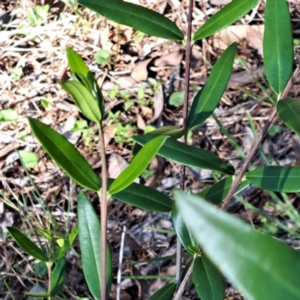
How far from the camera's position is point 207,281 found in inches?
27.5

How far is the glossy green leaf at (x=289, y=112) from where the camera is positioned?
60 cm

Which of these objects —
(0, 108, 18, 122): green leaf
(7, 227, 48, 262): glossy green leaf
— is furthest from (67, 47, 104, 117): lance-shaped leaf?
(0, 108, 18, 122): green leaf

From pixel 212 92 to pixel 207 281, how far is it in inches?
12.3

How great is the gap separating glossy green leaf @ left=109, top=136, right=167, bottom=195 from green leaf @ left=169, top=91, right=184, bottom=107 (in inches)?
48.1

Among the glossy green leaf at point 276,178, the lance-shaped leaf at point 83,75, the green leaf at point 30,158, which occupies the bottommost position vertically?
the green leaf at point 30,158

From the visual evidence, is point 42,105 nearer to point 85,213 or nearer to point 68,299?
point 68,299

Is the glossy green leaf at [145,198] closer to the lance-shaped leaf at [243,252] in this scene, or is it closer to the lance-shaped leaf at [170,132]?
the lance-shaped leaf at [170,132]

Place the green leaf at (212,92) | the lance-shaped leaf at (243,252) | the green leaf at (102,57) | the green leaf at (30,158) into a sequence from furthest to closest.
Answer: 1. the green leaf at (102,57)
2. the green leaf at (30,158)
3. the green leaf at (212,92)
4. the lance-shaped leaf at (243,252)

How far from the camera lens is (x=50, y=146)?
0.52m

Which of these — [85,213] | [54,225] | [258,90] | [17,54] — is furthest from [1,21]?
[85,213]

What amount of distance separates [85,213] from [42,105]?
1140 millimetres

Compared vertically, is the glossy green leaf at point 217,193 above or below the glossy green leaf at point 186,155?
below

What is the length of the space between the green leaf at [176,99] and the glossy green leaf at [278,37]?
1.02m

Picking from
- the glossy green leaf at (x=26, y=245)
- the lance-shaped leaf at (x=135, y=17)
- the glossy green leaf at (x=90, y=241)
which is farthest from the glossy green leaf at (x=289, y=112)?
the glossy green leaf at (x=26, y=245)
